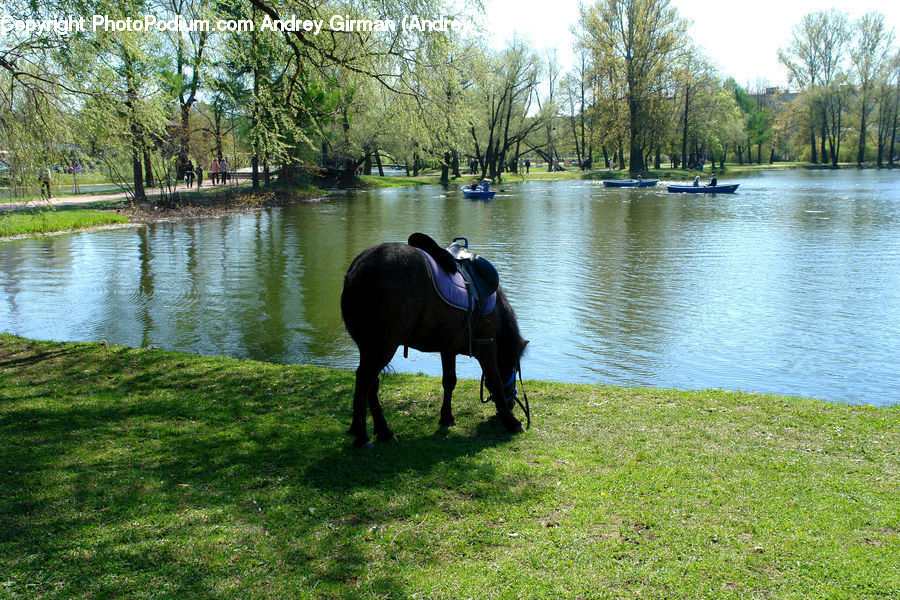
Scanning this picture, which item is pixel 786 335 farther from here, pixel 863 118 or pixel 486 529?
pixel 863 118

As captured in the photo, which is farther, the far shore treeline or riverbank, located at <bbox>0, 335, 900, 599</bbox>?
the far shore treeline

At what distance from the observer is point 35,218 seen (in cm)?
2612

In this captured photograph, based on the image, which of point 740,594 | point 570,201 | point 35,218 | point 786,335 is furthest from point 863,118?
point 740,594

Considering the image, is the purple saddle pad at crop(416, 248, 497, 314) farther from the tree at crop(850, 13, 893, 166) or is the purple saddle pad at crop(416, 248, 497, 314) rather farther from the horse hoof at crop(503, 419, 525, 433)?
the tree at crop(850, 13, 893, 166)

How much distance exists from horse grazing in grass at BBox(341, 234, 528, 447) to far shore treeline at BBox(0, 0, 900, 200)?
21.5 feet

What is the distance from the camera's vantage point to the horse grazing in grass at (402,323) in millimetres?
5195

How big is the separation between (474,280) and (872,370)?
25.3ft

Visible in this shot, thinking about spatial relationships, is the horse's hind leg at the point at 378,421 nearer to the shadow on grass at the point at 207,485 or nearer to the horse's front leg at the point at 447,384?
the shadow on grass at the point at 207,485

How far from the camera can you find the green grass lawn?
2495 centimetres

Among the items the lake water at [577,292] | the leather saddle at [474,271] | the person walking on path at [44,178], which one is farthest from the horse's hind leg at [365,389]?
the person walking on path at [44,178]

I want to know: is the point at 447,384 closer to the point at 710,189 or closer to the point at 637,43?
the point at 710,189

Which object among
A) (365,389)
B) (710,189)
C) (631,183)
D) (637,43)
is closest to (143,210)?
(365,389)

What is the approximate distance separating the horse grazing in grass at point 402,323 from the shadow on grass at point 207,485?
36 centimetres

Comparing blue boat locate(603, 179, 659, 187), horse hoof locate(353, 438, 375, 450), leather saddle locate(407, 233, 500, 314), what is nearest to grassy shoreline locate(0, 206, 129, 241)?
leather saddle locate(407, 233, 500, 314)
